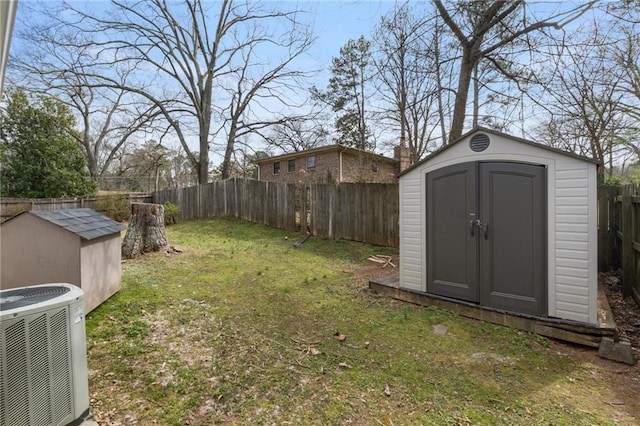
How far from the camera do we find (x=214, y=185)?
13.1 metres

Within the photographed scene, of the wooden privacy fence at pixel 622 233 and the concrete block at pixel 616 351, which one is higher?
the wooden privacy fence at pixel 622 233

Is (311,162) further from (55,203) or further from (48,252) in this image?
(48,252)

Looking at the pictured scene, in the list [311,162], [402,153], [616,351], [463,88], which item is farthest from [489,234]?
[311,162]

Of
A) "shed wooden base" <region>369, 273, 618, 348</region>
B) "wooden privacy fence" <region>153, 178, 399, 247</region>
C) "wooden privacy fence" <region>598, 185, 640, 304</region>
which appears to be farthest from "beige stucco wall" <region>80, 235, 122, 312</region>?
"wooden privacy fence" <region>598, 185, 640, 304</region>

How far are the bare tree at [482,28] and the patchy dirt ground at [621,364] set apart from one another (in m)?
5.61

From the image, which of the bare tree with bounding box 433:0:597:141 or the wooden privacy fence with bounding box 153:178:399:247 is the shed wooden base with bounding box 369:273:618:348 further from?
the bare tree with bounding box 433:0:597:141

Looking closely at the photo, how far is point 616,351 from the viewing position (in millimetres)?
2959

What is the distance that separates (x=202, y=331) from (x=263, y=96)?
16.7 meters

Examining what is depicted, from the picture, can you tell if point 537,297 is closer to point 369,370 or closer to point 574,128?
point 369,370

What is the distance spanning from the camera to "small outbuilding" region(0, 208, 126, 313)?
3.36m

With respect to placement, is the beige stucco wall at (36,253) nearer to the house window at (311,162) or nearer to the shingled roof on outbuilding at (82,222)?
the shingled roof on outbuilding at (82,222)

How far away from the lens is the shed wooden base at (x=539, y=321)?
123 inches

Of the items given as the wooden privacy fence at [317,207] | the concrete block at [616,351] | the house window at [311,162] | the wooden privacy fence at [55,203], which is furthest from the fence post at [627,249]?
the wooden privacy fence at [55,203]

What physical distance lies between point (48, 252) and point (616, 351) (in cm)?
586
